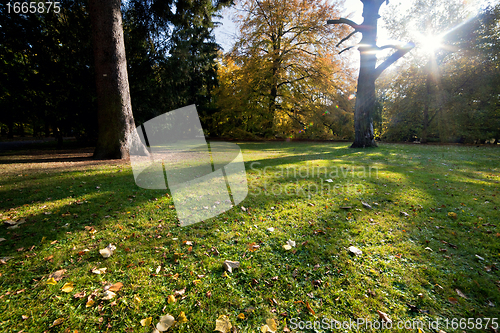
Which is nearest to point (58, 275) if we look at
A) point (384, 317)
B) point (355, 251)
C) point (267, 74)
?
point (384, 317)

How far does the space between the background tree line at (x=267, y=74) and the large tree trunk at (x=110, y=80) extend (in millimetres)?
4471

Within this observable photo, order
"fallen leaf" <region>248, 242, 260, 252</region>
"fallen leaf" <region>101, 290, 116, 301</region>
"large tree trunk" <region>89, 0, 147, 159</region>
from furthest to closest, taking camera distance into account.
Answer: "large tree trunk" <region>89, 0, 147, 159</region> < "fallen leaf" <region>248, 242, 260, 252</region> < "fallen leaf" <region>101, 290, 116, 301</region>

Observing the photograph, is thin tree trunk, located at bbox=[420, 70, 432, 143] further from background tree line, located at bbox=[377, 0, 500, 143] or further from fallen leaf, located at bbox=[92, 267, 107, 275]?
fallen leaf, located at bbox=[92, 267, 107, 275]

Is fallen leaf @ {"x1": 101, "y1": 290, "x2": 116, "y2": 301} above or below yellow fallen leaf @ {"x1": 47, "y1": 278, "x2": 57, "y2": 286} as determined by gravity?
below

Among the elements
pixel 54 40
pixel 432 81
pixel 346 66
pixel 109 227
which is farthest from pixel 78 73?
pixel 432 81

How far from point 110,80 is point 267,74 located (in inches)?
524

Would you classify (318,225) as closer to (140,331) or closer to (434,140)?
(140,331)

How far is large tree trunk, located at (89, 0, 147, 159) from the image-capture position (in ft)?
24.2

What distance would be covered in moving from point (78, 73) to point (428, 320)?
56.3 ft

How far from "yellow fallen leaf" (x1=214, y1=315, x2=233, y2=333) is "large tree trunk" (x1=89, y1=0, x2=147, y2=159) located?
321 inches

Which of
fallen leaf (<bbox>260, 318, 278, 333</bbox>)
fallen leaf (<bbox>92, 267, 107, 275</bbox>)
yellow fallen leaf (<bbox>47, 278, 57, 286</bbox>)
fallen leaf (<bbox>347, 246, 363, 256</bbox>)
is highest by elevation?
yellow fallen leaf (<bbox>47, 278, 57, 286</bbox>)

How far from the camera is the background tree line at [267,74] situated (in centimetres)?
1098

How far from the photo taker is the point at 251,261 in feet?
7.92

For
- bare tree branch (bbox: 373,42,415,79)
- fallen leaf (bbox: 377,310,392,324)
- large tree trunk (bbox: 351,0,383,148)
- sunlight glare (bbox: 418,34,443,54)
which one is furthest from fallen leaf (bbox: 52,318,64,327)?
sunlight glare (bbox: 418,34,443,54)
